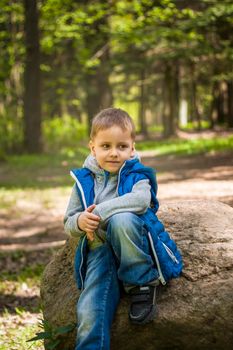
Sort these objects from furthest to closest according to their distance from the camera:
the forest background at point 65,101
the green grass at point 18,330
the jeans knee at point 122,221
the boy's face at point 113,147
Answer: the forest background at point 65,101 → the green grass at point 18,330 → the boy's face at point 113,147 → the jeans knee at point 122,221

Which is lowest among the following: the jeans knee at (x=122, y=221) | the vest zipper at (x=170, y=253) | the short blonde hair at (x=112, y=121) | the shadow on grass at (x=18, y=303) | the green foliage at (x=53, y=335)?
the shadow on grass at (x=18, y=303)

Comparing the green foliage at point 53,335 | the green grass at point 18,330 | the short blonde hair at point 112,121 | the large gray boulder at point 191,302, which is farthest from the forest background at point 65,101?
the short blonde hair at point 112,121

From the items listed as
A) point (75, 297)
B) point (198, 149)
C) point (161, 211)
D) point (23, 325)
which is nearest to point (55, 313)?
point (75, 297)

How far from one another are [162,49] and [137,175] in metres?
20.8

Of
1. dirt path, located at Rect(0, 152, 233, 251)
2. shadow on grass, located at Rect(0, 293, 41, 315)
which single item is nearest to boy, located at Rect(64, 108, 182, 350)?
shadow on grass, located at Rect(0, 293, 41, 315)

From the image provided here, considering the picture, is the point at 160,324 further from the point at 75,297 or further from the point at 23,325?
the point at 23,325

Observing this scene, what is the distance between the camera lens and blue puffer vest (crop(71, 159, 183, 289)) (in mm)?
3504

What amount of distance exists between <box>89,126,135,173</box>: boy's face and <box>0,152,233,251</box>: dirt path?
4.71 m

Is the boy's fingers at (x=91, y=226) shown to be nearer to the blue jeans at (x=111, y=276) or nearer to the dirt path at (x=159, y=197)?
the blue jeans at (x=111, y=276)

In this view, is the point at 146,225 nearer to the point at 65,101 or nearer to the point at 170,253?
the point at 170,253

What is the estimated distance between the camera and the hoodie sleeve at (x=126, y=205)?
11.3ft

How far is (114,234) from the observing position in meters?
3.42

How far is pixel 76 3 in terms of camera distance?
71.6 ft

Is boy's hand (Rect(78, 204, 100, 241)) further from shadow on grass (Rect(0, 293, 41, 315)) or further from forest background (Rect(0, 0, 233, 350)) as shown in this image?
shadow on grass (Rect(0, 293, 41, 315))
